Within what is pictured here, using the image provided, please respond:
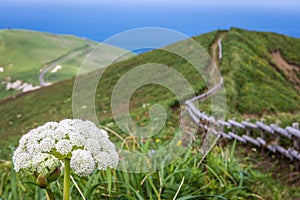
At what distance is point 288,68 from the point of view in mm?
27219

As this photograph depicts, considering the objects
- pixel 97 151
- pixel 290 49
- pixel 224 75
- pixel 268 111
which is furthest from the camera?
pixel 290 49

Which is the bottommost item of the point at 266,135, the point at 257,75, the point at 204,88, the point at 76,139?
the point at 266,135

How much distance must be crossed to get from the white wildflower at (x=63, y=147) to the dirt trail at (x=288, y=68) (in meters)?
24.2

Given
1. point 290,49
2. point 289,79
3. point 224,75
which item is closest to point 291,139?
point 224,75

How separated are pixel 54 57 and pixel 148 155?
428 feet

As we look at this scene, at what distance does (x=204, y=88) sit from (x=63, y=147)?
1821 cm

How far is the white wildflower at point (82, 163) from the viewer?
5.52 feet

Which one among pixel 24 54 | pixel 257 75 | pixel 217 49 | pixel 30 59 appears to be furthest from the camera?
pixel 24 54

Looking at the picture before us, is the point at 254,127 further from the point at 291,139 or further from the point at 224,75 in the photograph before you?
the point at 224,75

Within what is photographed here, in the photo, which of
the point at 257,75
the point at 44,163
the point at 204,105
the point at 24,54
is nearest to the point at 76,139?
the point at 44,163

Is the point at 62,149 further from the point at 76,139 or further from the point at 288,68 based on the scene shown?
the point at 288,68

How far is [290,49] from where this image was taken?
101 feet

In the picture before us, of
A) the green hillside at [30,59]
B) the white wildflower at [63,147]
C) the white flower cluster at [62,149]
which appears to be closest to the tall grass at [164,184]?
the white flower cluster at [62,149]

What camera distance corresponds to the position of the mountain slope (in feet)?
58.6
